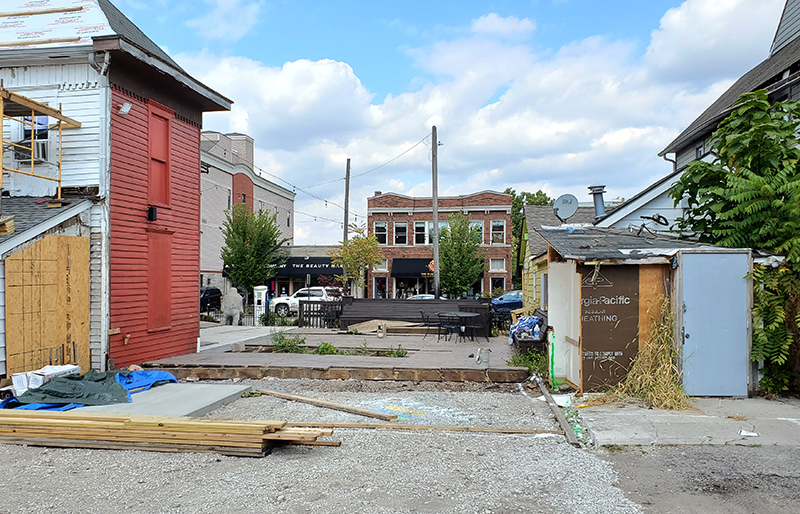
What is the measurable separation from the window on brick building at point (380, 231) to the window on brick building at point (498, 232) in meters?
8.34

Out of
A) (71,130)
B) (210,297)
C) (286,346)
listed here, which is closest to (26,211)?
(71,130)

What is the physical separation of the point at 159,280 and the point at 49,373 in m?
3.75

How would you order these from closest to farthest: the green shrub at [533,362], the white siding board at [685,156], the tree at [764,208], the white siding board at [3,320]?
the tree at [764,208] < the white siding board at [3,320] < the green shrub at [533,362] < the white siding board at [685,156]

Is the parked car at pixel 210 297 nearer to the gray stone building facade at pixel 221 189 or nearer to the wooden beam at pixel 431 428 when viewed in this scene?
Result: the gray stone building facade at pixel 221 189

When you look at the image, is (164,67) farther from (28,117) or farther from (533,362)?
(533,362)

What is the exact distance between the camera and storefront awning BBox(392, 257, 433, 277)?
136 feet

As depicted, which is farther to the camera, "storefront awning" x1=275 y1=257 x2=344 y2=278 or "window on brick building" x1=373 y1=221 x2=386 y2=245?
"window on brick building" x1=373 y1=221 x2=386 y2=245

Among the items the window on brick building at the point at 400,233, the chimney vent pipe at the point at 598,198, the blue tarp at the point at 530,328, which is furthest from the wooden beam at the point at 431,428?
the window on brick building at the point at 400,233

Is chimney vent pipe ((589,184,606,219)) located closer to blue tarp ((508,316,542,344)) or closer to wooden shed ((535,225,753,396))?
blue tarp ((508,316,542,344))

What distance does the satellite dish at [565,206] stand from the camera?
547 inches

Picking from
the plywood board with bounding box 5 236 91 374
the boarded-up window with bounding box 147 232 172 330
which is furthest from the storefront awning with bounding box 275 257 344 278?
the plywood board with bounding box 5 236 91 374

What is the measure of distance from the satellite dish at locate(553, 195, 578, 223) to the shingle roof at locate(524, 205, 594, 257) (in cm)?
382

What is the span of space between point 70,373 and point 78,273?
1925mm

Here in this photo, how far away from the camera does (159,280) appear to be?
1271cm
